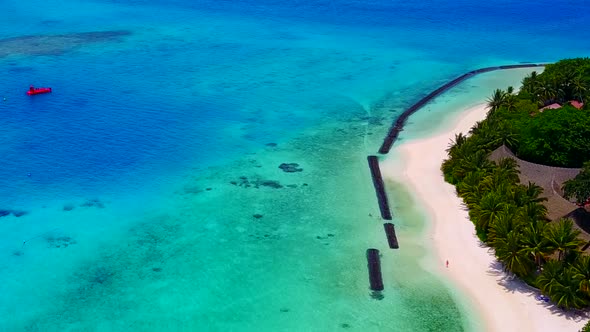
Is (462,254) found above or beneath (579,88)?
beneath

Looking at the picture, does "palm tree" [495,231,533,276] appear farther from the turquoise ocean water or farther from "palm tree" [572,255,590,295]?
the turquoise ocean water

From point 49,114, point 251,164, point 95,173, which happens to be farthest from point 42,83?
point 251,164

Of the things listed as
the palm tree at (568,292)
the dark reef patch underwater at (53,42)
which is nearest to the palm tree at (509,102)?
the palm tree at (568,292)

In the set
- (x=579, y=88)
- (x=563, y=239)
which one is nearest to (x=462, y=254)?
(x=563, y=239)

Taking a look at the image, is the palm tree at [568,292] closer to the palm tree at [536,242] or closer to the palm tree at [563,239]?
the palm tree at [563,239]

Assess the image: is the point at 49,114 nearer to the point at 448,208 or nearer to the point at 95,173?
the point at 95,173

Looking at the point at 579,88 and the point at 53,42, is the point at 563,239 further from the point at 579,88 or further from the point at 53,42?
the point at 53,42
